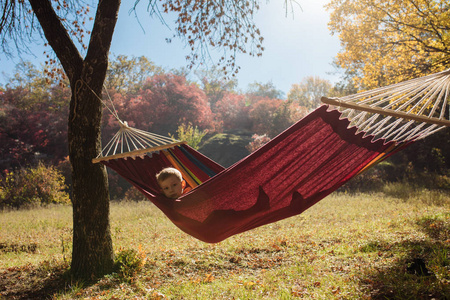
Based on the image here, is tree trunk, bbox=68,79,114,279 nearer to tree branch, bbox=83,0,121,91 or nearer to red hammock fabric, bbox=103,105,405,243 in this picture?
tree branch, bbox=83,0,121,91

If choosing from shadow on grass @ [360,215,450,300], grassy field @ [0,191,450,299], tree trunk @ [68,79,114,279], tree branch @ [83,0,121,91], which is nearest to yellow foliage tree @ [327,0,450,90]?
grassy field @ [0,191,450,299]

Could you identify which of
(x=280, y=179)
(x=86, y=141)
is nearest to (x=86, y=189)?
(x=86, y=141)

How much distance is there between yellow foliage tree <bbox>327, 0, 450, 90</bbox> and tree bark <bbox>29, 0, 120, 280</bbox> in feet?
13.2

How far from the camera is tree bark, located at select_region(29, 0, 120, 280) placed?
2.41 m

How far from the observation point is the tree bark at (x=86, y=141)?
241cm

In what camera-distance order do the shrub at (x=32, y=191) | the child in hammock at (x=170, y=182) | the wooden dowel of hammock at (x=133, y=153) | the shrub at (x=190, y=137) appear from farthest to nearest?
the shrub at (x=190, y=137) → the shrub at (x=32, y=191) → the child in hammock at (x=170, y=182) → the wooden dowel of hammock at (x=133, y=153)

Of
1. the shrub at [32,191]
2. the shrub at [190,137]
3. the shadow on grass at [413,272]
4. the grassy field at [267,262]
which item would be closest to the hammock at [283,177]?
the grassy field at [267,262]

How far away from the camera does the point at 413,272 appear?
204 centimetres

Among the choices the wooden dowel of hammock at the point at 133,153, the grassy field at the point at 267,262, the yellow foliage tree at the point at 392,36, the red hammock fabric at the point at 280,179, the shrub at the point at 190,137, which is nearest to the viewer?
Answer: the red hammock fabric at the point at 280,179

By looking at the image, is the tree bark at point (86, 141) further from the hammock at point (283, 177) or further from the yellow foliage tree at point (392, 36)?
the yellow foliage tree at point (392, 36)

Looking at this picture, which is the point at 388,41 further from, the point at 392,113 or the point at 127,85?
the point at 127,85

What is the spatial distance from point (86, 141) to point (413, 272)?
243 centimetres

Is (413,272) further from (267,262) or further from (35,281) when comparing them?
(35,281)

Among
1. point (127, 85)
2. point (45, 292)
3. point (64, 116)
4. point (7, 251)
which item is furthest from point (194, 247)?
point (127, 85)
